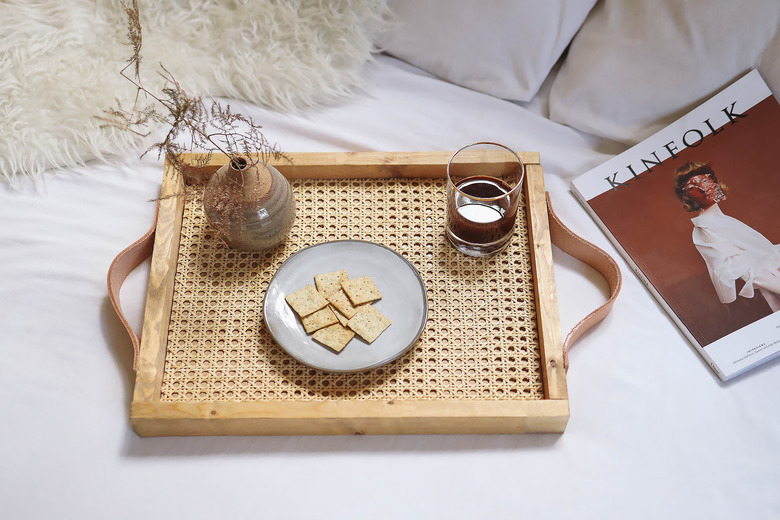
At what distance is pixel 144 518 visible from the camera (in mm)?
792

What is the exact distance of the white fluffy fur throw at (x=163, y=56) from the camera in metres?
1.04

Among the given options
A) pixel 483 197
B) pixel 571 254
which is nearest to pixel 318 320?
pixel 483 197

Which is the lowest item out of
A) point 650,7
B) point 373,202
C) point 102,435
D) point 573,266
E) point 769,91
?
point 102,435

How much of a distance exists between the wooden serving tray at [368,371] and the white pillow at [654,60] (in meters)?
0.17

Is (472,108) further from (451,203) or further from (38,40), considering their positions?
(38,40)

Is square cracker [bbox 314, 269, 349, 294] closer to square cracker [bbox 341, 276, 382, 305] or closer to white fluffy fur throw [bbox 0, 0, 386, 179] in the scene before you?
square cracker [bbox 341, 276, 382, 305]

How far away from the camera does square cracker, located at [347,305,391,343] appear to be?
2.74 feet

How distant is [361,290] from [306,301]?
7cm

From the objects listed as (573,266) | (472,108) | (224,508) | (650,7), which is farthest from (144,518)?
(650,7)

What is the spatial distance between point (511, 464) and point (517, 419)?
0.06 m

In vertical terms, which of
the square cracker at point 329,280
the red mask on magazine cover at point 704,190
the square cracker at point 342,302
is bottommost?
the square cracker at point 342,302

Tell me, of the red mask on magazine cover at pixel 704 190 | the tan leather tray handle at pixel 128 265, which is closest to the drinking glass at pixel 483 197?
the red mask on magazine cover at pixel 704 190

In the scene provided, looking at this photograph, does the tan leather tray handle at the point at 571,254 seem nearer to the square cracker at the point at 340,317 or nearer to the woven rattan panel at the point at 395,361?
the woven rattan panel at the point at 395,361

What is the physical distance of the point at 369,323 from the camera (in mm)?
843
